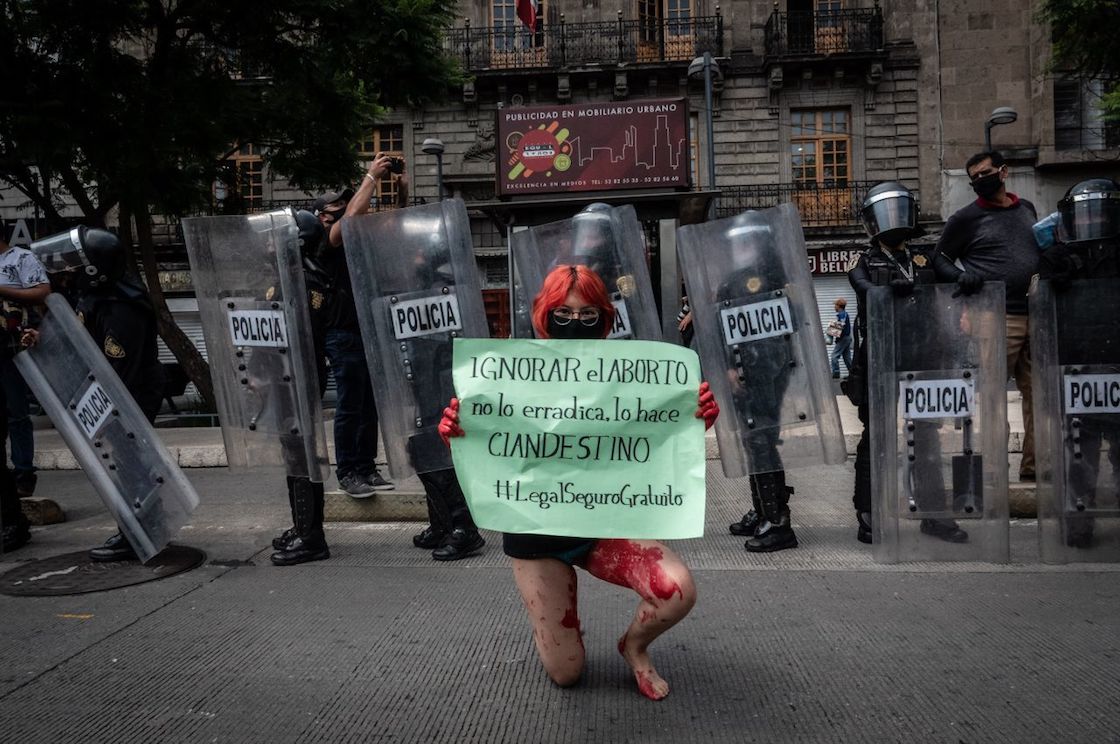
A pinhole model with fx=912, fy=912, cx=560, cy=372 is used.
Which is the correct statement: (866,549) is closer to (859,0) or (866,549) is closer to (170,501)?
(170,501)

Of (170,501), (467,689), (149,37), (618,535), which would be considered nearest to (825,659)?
(618,535)

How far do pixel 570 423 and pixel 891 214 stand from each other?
101 inches

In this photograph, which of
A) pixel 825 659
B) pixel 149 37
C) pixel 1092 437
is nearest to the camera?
pixel 825 659

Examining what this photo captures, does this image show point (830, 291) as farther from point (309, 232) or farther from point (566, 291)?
point (566, 291)

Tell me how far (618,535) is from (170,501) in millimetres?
2704

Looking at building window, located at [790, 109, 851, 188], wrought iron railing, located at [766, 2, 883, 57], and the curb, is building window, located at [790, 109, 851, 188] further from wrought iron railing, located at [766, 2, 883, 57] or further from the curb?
the curb

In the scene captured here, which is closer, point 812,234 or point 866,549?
point 866,549

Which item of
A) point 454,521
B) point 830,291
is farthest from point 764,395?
point 830,291

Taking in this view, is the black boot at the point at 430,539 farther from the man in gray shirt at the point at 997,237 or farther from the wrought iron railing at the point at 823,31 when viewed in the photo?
the wrought iron railing at the point at 823,31

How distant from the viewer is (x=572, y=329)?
112 inches

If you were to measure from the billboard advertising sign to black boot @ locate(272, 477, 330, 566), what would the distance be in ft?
28.2

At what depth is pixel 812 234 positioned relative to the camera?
22.4 meters

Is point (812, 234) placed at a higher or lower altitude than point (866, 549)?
higher

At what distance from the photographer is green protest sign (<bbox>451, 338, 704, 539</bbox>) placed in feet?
8.95
